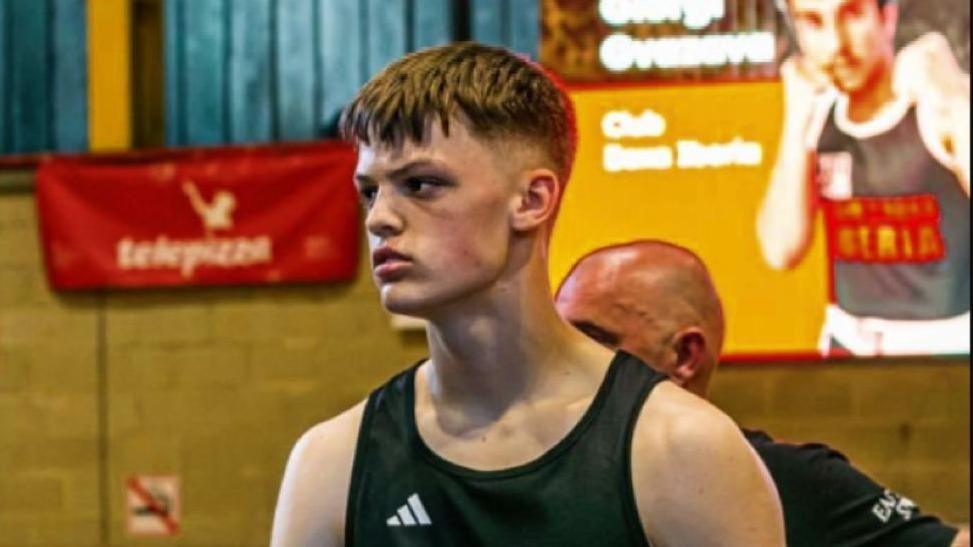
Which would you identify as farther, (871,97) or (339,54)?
(339,54)

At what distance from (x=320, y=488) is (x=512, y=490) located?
0.22 meters

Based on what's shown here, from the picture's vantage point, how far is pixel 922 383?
496 cm

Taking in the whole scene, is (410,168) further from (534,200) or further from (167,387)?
(167,387)

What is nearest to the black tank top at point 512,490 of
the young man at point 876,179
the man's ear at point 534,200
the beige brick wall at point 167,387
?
the man's ear at point 534,200

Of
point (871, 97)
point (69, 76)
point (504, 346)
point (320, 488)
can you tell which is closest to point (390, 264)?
point (504, 346)

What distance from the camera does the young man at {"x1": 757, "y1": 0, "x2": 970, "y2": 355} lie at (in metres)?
4.83

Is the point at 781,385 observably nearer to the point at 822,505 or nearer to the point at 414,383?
the point at 822,505

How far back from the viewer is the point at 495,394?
5.16 feet

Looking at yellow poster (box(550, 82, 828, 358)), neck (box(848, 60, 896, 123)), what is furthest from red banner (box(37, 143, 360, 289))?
neck (box(848, 60, 896, 123))

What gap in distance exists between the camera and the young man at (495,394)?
1.47 meters

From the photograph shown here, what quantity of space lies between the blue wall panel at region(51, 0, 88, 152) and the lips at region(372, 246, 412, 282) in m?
4.29

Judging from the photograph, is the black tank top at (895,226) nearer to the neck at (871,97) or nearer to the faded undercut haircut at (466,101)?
the neck at (871,97)

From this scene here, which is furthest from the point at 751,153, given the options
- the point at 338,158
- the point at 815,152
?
the point at 338,158

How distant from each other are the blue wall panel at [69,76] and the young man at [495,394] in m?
4.19
